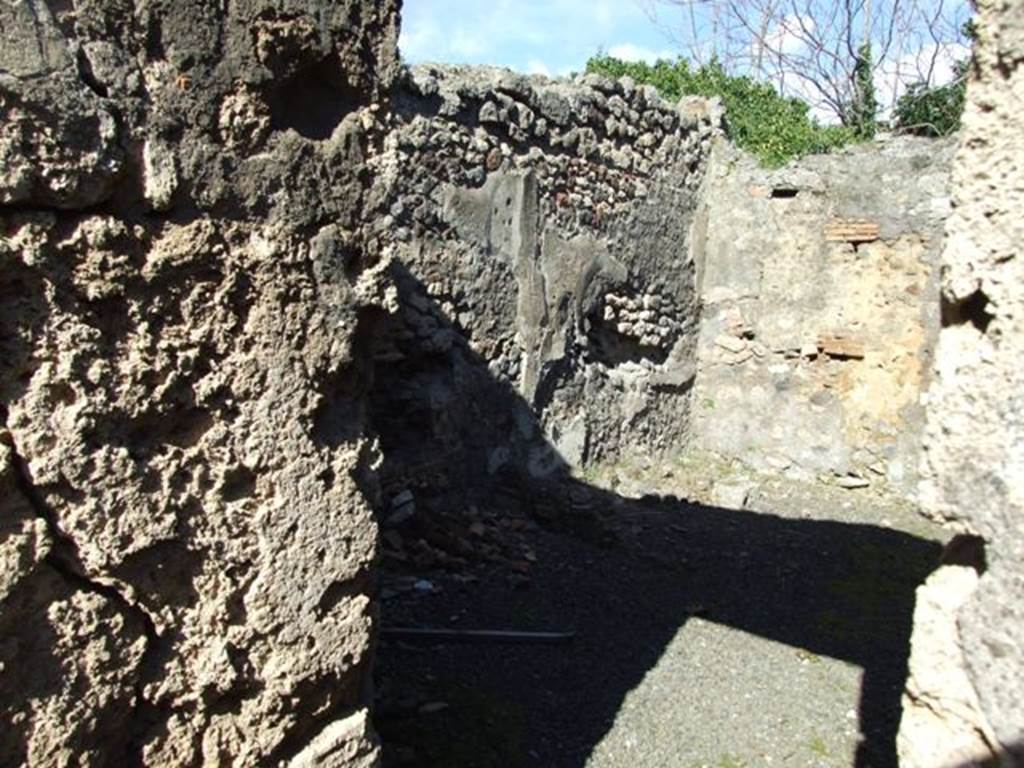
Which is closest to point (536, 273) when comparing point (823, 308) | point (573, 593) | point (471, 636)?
point (573, 593)

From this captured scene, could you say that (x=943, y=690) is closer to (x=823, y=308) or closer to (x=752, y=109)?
(x=823, y=308)

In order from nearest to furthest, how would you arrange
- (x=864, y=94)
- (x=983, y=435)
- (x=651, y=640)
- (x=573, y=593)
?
1. (x=983, y=435)
2. (x=651, y=640)
3. (x=573, y=593)
4. (x=864, y=94)

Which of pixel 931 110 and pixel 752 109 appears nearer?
pixel 752 109

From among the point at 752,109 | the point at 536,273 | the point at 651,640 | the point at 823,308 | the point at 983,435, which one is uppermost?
the point at 752,109

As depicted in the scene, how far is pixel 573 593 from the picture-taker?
4441 mm

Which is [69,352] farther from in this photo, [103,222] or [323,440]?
[323,440]

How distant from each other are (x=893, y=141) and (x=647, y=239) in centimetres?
Answer: 204

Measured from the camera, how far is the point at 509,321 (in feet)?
19.0

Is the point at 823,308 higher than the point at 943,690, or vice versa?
the point at 823,308

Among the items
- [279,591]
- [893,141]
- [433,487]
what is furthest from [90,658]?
[893,141]

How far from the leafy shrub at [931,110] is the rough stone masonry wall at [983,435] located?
11.1 metres

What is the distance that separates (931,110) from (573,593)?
1037 centimetres

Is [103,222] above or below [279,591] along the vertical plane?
above

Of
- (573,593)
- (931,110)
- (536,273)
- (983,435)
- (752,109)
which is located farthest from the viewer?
(931,110)
